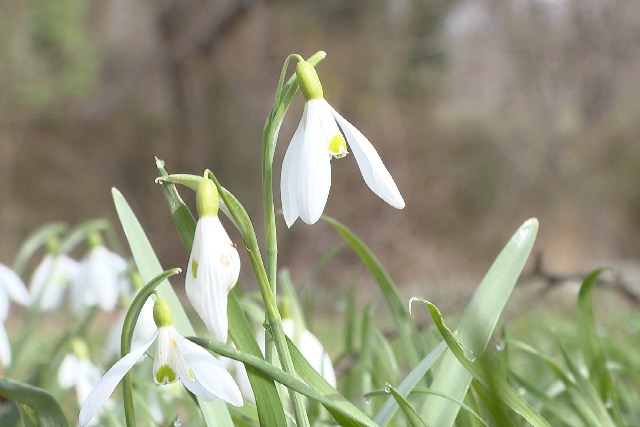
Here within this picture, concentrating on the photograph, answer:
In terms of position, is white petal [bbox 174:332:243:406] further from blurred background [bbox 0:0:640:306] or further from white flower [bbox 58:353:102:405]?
blurred background [bbox 0:0:640:306]

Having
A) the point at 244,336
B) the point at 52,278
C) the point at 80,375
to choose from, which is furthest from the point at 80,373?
the point at 244,336

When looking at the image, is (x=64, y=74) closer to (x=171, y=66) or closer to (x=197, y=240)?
(x=171, y=66)

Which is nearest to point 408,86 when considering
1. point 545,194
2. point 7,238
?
point 545,194

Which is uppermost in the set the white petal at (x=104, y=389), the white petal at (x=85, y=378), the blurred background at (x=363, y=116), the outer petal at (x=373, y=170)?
the blurred background at (x=363, y=116)

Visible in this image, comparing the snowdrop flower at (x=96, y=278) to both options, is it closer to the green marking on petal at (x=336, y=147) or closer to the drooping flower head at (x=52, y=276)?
the drooping flower head at (x=52, y=276)

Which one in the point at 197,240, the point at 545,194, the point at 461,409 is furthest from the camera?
the point at 545,194

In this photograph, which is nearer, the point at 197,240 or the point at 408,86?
the point at 197,240

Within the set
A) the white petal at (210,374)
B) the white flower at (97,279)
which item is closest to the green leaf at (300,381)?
the white petal at (210,374)

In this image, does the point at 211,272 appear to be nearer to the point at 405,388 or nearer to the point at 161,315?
the point at 161,315

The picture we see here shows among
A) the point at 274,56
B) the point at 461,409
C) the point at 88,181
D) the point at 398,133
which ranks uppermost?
the point at 274,56

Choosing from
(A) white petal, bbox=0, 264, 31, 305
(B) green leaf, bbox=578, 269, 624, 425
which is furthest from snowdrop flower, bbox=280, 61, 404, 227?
(A) white petal, bbox=0, 264, 31, 305
